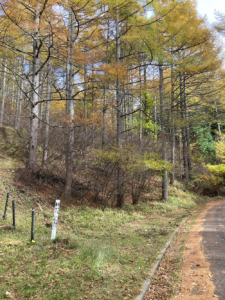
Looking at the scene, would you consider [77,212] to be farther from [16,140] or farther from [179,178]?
[179,178]

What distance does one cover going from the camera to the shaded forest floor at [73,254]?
3395 millimetres

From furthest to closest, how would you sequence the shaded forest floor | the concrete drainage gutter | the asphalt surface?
1. the asphalt surface
2. the concrete drainage gutter
3. the shaded forest floor

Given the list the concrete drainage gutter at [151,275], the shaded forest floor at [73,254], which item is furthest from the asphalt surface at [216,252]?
the concrete drainage gutter at [151,275]

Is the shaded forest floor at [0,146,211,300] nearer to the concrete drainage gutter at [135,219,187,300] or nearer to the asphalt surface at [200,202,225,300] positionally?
the concrete drainage gutter at [135,219,187,300]

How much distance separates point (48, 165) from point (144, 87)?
6.58 metres

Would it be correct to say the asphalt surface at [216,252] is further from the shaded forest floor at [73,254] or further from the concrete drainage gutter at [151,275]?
the concrete drainage gutter at [151,275]

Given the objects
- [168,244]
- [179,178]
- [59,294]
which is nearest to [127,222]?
[168,244]

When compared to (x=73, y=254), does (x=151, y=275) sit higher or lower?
lower

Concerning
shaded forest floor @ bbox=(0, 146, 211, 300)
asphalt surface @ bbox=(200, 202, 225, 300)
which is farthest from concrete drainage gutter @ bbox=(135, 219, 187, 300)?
asphalt surface @ bbox=(200, 202, 225, 300)

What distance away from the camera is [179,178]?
2473 cm

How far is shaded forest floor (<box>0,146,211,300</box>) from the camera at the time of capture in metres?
3.39

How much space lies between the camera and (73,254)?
4.64 metres

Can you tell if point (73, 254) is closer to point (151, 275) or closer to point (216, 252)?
point (151, 275)

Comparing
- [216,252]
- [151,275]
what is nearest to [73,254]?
[151,275]
